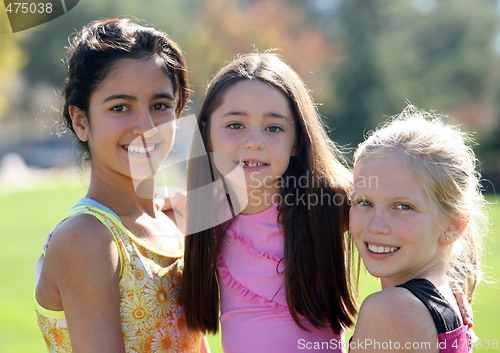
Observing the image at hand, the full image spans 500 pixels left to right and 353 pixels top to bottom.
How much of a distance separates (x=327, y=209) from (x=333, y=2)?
103ft

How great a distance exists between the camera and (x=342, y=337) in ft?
7.51

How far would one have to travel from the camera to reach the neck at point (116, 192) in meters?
2.29

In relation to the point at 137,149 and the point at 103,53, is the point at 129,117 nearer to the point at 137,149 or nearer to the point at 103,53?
the point at 137,149

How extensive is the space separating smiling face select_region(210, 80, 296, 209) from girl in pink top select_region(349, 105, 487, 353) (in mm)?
441

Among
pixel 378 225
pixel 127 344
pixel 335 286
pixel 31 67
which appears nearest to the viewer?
pixel 378 225

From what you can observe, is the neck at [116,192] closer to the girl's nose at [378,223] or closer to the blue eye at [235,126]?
→ the blue eye at [235,126]

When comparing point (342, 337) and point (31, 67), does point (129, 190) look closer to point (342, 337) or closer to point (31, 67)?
point (342, 337)

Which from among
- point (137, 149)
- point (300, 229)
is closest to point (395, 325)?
point (300, 229)

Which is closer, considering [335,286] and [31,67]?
[335,286]

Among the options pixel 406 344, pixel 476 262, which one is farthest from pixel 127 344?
pixel 476 262

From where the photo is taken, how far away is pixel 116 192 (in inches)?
91.8

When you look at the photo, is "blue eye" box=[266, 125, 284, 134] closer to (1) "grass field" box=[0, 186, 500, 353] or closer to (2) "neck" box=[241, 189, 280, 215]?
(2) "neck" box=[241, 189, 280, 215]

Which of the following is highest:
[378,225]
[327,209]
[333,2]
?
[333,2]

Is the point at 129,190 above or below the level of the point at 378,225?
above
